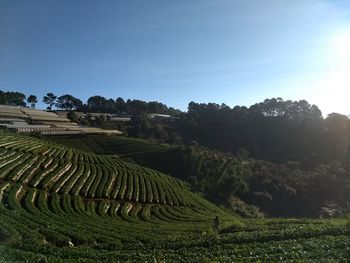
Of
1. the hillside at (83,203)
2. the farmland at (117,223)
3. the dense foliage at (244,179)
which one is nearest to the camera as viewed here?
the farmland at (117,223)

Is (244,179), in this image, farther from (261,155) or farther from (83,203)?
(83,203)

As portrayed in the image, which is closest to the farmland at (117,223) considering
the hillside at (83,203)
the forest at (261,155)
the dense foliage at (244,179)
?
the hillside at (83,203)

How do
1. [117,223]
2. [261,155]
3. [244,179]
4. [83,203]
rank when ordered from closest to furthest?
[117,223], [83,203], [244,179], [261,155]

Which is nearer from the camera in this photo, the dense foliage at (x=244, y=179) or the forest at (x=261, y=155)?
the dense foliage at (x=244, y=179)

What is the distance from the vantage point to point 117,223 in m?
42.7

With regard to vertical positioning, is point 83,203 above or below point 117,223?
below

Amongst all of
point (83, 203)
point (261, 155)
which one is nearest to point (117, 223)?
point (83, 203)

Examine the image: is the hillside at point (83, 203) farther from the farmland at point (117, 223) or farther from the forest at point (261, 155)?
the forest at point (261, 155)

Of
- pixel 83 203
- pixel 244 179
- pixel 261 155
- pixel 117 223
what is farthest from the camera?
pixel 261 155

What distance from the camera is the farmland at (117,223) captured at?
1855cm

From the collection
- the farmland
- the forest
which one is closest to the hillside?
the farmland

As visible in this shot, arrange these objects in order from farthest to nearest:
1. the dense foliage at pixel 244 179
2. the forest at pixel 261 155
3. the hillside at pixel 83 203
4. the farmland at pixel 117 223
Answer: the forest at pixel 261 155 → the dense foliage at pixel 244 179 → the hillside at pixel 83 203 → the farmland at pixel 117 223

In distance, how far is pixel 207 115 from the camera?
591ft

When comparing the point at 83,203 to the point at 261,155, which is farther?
the point at 261,155
